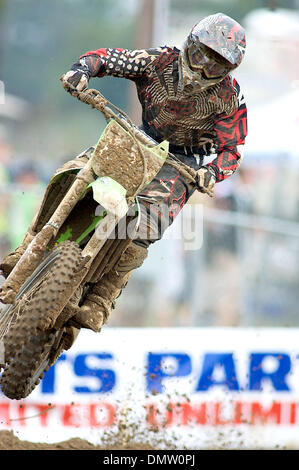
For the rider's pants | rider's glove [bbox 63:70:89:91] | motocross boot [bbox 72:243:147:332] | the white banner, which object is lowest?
the white banner

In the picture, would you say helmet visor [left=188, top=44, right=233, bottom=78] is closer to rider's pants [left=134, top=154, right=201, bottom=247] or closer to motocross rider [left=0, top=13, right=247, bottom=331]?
motocross rider [left=0, top=13, right=247, bottom=331]

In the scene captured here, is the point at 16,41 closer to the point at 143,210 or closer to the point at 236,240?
the point at 236,240

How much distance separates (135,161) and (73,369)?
3.08 meters

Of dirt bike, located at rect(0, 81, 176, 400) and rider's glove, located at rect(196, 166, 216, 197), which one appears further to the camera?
rider's glove, located at rect(196, 166, 216, 197)

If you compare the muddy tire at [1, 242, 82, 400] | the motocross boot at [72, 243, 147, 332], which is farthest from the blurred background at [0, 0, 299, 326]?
the muddy tire at [1, 242, 82, 400]

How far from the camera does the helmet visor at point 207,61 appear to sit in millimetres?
5418

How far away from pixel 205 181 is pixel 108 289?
3.41ft

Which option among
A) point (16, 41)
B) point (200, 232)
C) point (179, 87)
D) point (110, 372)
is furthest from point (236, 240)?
point (16, 41)

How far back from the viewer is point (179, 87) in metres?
5.74

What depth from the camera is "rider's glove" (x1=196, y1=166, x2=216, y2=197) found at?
18.1 feet

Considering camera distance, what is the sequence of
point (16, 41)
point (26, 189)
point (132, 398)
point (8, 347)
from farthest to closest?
point (16, 41)
point (26, 189)
point (132, 398)
point (8, 347)

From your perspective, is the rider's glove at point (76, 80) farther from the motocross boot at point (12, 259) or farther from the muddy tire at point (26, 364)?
the muddy tire at point (26, 364)

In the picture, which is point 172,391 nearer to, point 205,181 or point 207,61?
point 205,181

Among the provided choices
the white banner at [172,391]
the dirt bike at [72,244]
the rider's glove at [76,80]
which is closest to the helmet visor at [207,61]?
the dirt bike at [72,244]
